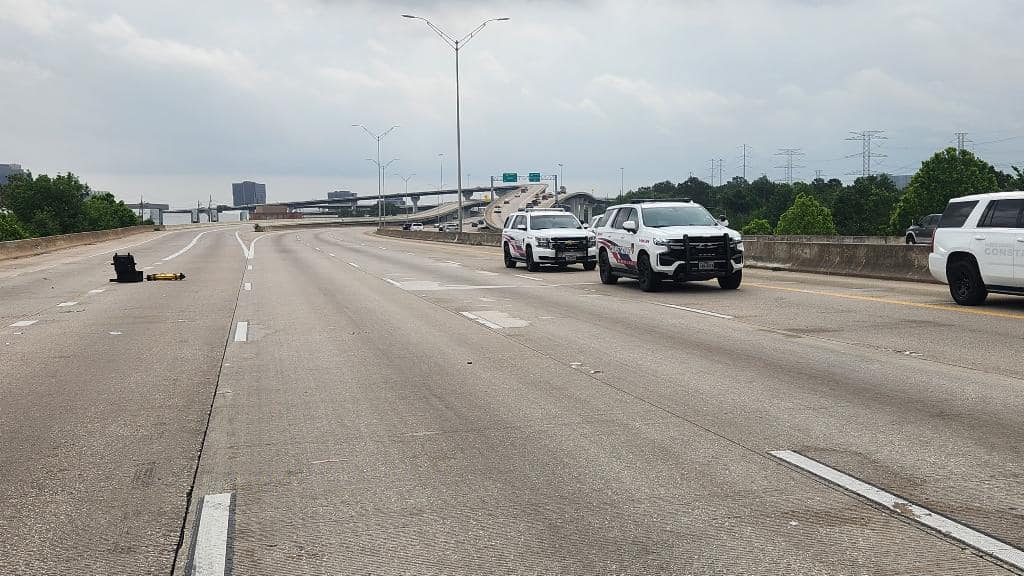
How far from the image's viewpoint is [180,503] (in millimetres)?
5453

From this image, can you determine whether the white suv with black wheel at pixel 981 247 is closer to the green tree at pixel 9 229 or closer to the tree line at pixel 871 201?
the tree line at pixel 871 201

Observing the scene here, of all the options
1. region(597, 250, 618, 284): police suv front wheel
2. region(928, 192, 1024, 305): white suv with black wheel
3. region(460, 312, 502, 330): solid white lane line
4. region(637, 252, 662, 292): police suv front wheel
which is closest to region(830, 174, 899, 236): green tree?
region(597, 250, 618, 284): police suv front wheel

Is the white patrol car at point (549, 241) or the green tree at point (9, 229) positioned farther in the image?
the green tree at point (9, 229)

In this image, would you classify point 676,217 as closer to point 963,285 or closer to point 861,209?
point 963,285

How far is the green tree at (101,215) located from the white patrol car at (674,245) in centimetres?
14320

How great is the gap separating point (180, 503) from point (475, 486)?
1.66 m

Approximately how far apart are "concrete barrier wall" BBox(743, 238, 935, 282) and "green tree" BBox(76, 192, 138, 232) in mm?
138967

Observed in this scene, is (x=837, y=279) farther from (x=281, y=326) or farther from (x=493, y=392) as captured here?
(x=493, y=392)

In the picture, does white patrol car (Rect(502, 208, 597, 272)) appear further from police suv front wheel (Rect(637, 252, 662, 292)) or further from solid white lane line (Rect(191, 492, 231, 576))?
solid white lane line (Rect(191, 492, 231, 576))

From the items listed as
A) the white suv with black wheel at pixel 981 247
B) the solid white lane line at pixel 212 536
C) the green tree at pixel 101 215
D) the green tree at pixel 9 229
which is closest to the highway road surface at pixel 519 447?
the solid white lane line at pixel 212 536

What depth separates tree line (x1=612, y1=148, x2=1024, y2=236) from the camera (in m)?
105

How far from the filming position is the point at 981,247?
48.9 feet

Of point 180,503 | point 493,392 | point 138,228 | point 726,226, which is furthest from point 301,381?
point 138,228

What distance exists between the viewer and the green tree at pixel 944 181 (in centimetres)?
10406
